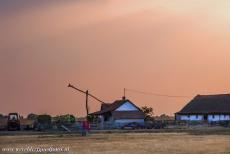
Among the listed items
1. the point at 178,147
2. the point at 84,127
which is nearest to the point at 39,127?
the point at 84,127

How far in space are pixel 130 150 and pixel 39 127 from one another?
113ft

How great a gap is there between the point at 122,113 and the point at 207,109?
1613 centimetres

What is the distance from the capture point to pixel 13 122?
196 feet

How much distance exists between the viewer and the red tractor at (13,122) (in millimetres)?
59450

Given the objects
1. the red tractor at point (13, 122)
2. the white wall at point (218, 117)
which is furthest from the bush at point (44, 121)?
the white wall at point (218, 117)

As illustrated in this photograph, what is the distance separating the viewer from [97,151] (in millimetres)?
24625

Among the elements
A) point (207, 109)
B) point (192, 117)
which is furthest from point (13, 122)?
point (192, 117)

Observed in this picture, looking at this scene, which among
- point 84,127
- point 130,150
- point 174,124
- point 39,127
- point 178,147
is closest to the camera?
point 130,150

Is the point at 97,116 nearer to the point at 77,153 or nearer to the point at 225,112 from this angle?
the point at 225,112

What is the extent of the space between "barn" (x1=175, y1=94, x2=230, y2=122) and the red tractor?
3495cm

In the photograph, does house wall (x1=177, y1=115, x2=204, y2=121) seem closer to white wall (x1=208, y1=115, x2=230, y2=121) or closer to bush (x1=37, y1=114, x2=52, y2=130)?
white wall (x1=208, y1=115, x2=230, y2=121)

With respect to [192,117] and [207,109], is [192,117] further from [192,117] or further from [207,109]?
[207,109]

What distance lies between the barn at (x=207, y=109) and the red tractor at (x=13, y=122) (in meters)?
35.0

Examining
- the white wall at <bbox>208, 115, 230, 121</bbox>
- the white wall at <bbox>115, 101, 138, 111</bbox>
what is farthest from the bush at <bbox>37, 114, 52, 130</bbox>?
the white wall at <bbox>208, 115, 230, 121</bbox>
